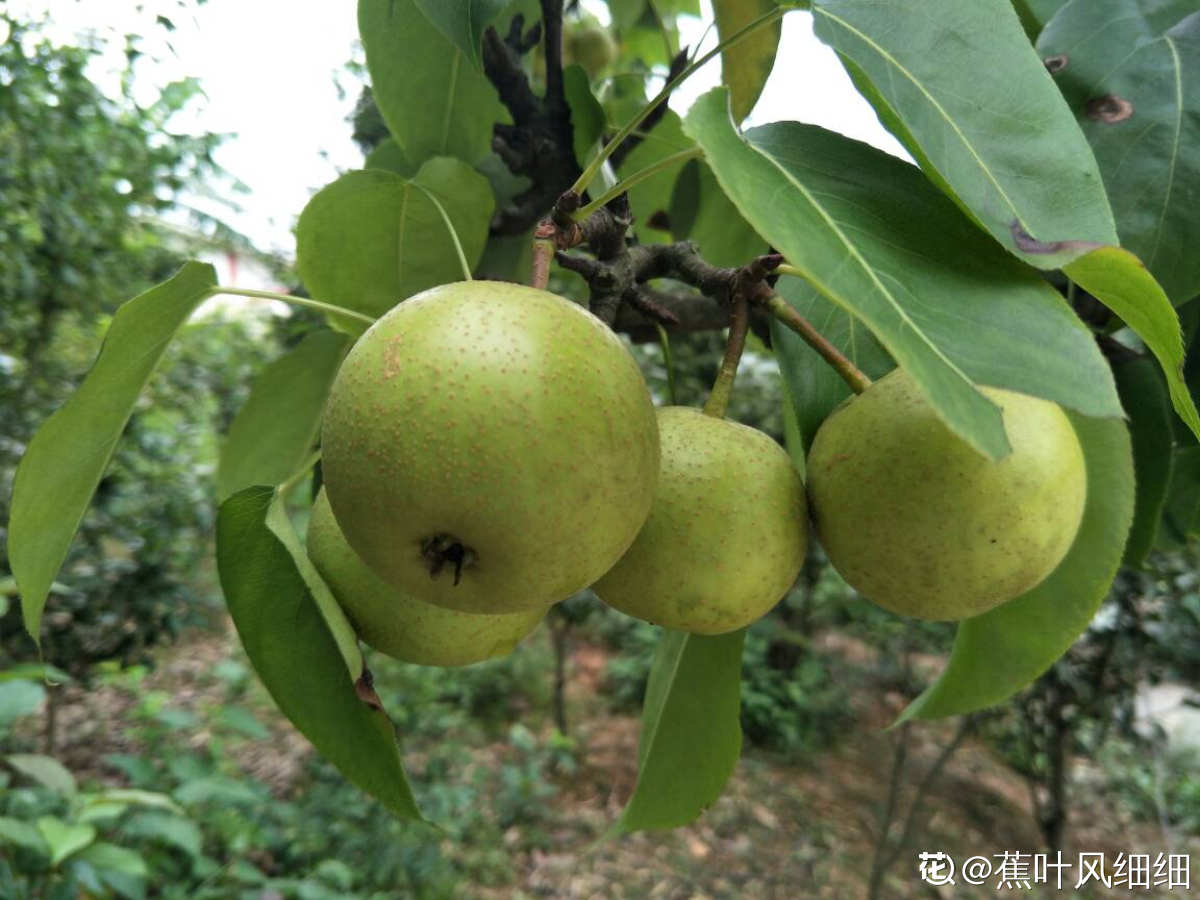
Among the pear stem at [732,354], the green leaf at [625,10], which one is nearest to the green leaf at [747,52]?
the pear stem at [732,354]

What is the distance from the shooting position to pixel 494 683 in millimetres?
4371

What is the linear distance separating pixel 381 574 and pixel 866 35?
22.5 inches

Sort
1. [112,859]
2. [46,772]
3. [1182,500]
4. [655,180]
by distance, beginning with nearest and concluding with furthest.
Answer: [1182,500] → [655,180] → [112,859] → [46,772]

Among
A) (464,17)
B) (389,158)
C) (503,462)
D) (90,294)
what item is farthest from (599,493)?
(90,294)

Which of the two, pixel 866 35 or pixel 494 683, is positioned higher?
pixel 866 35

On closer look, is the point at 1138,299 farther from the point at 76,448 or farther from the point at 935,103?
the point at 76,448

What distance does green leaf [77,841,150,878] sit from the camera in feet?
6.02

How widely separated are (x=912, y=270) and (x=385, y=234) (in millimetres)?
747

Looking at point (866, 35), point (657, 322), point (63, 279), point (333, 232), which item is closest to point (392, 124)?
point (333, 232)

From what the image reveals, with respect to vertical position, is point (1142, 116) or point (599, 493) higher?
point (1142, 116)

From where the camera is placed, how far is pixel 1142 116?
2.50ft

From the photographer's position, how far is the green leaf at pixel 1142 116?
0.73 m

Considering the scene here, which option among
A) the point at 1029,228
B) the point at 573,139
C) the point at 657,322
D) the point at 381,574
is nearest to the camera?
the point at 1029,228

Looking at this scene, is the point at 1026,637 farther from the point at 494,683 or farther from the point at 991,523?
the point at 494,683
